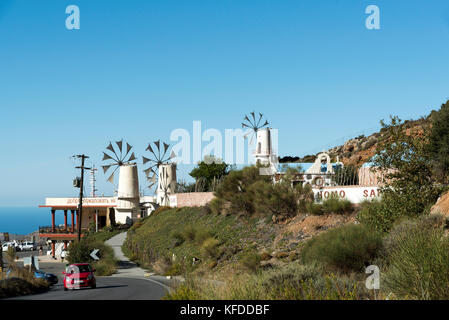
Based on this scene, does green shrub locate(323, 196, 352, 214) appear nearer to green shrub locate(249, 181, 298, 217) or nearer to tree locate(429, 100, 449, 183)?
green shrub locate(249, 181, 298, 217)

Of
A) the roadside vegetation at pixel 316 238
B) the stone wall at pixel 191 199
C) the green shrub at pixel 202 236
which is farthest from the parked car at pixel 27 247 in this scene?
the green shrub at pixel 202 236

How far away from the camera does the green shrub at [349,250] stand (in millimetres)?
23766

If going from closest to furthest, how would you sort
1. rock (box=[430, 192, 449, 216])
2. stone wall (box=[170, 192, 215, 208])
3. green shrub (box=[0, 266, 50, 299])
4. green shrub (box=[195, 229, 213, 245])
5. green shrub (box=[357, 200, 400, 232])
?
green shrub (box=[0, 266, 50, 299])
rock (box=[430, 192, 449, 216])
green shrub (box=[357, 200, 400, 232])
green shrub (box=[195, 229, 213, 245])
stone wall (box=[170, 192, 215, 208])

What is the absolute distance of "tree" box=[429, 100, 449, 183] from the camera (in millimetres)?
36406

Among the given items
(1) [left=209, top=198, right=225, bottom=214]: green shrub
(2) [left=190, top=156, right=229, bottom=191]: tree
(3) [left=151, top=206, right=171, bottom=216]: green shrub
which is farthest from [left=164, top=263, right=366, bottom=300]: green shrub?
(2) [left=190, top=156, right=229, bottom=191]: tree

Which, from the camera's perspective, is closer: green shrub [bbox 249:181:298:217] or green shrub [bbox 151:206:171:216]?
green shrub [bbox 249:181:298:217]

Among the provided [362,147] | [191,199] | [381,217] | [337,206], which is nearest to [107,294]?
[381,217]

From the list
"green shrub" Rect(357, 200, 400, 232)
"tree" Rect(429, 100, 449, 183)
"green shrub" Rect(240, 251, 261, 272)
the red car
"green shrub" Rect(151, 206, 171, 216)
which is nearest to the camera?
"green shrub" Rect(357, 200, 400, 232)

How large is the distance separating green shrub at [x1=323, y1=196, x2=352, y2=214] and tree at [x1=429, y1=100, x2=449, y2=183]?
6.52 m

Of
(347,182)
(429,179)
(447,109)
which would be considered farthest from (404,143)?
(347,182)

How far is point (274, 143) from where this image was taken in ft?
224

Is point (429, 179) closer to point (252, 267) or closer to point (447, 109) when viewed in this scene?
point (252, 267)
